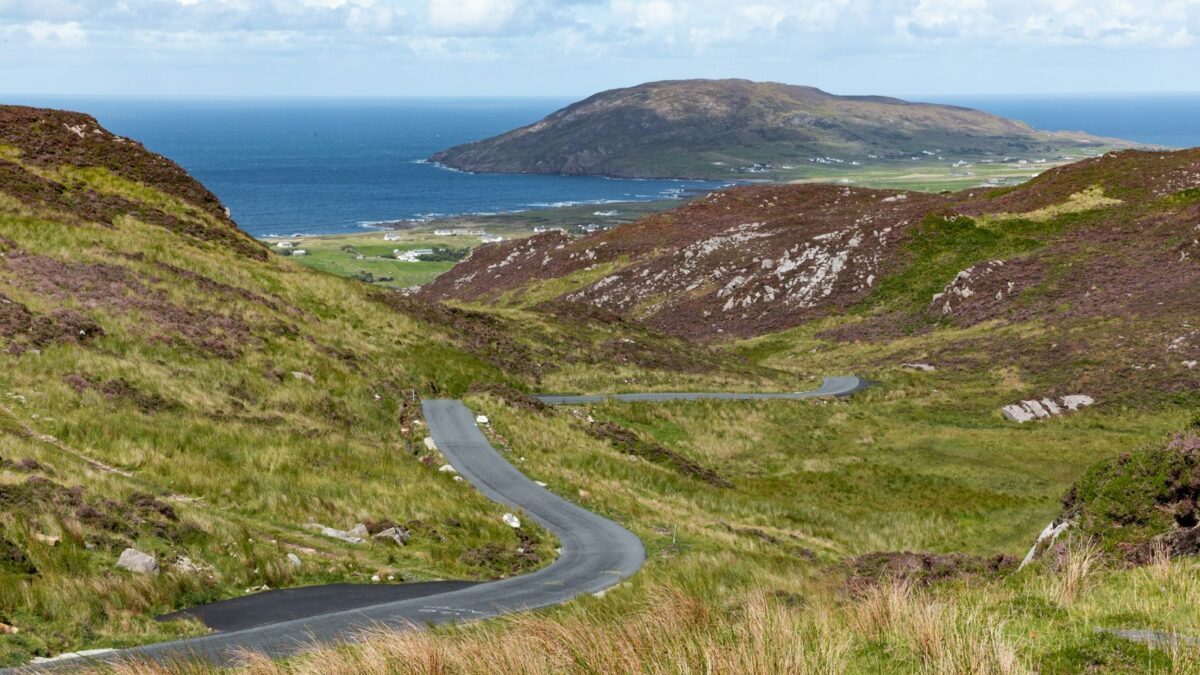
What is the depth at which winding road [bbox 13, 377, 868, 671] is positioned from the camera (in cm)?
1262

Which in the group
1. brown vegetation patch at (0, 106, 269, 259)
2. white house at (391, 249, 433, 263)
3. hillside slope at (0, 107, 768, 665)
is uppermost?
brown vegetation patch at (0, 106, 269, 259)

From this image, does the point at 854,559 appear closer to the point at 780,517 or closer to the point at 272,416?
the point at 780,517

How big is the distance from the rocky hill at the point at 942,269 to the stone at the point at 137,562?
5127 centimetres

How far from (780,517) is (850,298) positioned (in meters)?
56.1

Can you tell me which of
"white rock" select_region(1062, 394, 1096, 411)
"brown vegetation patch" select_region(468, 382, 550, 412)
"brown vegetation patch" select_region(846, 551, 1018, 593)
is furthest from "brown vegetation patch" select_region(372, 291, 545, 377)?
"white rock" select_region(1062, 394, 1096, 411)

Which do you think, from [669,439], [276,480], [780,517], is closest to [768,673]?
[276,480]

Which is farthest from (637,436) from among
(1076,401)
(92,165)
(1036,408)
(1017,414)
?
(92,165)

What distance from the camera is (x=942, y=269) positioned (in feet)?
272

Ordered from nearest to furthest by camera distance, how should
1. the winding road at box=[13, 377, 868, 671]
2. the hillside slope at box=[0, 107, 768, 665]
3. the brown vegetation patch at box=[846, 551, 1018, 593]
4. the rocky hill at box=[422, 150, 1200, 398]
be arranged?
the winding road at box=[13, 377, 868, 671]
the hillside slope at box=[0, 107, 768, 665]
the brown vegetation patch at box=[846, 551, 1018, 593]
the rocky hill at box=[422, 150, 1200, 398]

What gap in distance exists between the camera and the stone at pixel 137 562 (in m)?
15.3

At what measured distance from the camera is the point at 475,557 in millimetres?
20719

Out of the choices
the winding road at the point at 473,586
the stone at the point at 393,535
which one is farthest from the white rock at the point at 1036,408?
the stone at the point at 393,535

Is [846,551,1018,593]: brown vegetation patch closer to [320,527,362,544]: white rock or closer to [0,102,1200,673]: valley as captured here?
[0,102,1200,673]: valley

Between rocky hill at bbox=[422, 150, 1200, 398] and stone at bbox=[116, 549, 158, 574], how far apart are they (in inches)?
2019
